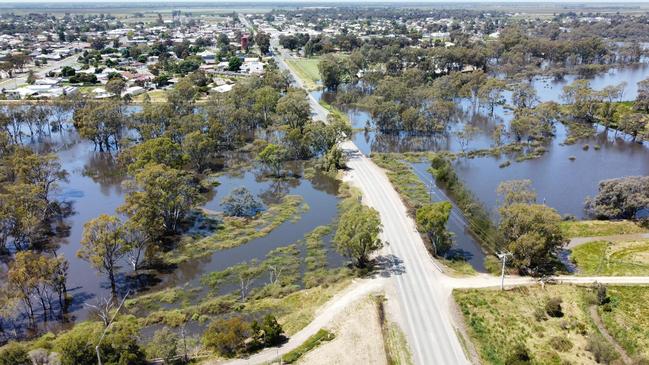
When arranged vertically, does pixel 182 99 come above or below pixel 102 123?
above

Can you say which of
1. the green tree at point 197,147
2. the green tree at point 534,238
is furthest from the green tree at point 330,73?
the green tree at point 534,238

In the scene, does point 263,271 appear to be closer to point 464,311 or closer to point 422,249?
point 422,249

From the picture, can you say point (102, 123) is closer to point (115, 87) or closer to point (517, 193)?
point (115, 87)

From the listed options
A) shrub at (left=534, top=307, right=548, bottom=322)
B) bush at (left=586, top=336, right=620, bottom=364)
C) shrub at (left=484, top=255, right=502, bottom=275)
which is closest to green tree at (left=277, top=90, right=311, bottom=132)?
shrub at (left=484, top=255, right=502, bottom=275)

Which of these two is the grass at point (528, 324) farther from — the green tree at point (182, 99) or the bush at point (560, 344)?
the green tree at point (182, 99)

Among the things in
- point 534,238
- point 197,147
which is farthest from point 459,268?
point 197,147

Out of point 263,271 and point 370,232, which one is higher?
point 370,232

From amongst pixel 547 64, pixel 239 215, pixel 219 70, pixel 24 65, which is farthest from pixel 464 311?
pixel 24 65
